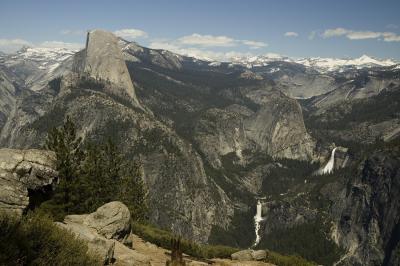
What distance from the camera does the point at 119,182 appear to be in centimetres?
8694

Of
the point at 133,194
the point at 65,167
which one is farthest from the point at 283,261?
the point at 133,194

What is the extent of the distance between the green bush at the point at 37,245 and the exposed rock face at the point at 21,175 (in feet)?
25.4

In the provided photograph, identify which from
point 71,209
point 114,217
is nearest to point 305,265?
point 114,217

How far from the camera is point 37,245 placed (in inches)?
816

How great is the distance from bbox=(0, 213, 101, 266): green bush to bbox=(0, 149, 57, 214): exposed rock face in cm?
775

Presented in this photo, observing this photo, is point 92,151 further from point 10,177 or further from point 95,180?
point 10,177

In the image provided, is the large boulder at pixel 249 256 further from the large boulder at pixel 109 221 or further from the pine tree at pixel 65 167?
the pine tree at pixel 65 167

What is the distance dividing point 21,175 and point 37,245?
53.6ft

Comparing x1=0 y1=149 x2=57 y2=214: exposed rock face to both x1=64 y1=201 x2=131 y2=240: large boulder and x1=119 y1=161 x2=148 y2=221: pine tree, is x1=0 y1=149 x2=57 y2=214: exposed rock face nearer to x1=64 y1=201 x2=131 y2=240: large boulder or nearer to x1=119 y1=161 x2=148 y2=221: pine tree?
x1=64 y1=201 x2=131 y2=240: large boulder

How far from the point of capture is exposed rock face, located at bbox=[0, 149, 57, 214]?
31.6 meters

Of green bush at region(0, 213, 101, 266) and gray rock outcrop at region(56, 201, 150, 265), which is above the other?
green bush at region(0, 213, 101, 266)

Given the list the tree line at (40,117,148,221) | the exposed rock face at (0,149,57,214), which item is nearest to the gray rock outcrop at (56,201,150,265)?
the tree line at (40,117,148,221)

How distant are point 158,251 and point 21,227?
2293 centimetres

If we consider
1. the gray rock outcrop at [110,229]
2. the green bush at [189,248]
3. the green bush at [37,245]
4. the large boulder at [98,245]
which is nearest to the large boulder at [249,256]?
the green bush at [189,248]
